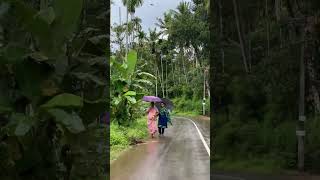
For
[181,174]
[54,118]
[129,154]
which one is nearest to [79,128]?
[54,118]

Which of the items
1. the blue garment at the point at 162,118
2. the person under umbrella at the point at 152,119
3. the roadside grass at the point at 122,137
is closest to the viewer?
the roadside grass at the point at 122,137

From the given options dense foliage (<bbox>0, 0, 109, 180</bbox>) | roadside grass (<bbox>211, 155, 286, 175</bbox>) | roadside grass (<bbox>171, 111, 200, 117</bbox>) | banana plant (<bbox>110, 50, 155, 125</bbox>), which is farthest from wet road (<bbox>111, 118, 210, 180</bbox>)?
roadside grass (<bbox>171, 111, 200, 117</bbox>)

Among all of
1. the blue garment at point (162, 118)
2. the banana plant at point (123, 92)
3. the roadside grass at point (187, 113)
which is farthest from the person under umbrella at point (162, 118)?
the roadside grass at point (187, 113)

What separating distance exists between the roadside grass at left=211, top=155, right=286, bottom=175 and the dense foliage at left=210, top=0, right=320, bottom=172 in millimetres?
98

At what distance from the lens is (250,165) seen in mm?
9508

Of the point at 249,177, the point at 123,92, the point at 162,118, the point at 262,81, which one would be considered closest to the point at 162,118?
the point at 162,118

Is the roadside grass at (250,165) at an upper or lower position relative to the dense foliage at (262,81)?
lower

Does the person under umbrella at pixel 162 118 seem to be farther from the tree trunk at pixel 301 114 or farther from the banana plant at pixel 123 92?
the tree trunk at pixel 301 114

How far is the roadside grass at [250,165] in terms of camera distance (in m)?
9.28

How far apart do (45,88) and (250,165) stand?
218 inches

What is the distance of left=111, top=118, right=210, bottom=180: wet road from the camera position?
9.45 metres

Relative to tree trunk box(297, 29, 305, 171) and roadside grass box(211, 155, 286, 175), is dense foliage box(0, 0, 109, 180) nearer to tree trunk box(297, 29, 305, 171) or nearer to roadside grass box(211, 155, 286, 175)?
roadside grass box(211, 155, 286, 175)

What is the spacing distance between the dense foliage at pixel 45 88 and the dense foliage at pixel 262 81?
4102mm

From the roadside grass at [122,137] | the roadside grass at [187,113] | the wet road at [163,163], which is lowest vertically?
the roadside grass at [187,113]
